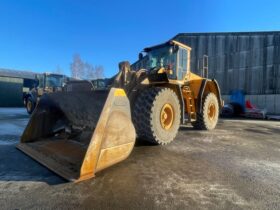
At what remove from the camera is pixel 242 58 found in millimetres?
16406

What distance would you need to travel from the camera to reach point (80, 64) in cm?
5044

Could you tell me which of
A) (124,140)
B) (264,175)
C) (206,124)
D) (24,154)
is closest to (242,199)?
(264,175)

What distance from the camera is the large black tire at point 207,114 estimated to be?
6.52 m

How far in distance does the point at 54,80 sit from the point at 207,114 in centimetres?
1216

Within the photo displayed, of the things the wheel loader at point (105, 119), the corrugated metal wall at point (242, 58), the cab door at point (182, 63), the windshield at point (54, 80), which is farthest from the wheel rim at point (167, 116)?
the windshield at point (54, 80)

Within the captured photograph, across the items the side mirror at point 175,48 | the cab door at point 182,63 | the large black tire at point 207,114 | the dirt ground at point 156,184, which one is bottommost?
the dirt ground at point 156,184

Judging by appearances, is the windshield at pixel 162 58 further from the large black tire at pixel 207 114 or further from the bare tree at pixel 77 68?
the bare tree at pixel 77 68

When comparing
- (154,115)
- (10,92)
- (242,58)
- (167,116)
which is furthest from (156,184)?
(10,92)

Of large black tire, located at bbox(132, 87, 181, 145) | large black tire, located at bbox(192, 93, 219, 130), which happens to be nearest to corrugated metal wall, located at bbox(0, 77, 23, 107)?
large black tire, located at bbox(192, 93, 219, 130)

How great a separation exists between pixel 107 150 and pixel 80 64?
51.0 metres

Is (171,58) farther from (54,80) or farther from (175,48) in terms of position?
(54,80)

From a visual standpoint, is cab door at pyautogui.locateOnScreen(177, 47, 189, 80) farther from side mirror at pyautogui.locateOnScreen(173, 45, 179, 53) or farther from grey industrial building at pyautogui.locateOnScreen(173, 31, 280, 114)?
grey industrial building at pyautogui.locateOnScreen(173, 31, 280, 114)

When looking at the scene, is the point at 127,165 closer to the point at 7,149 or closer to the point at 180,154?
the point at 180,154

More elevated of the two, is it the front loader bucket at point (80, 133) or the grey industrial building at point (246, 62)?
the grey industrial building at point (246, 62)
